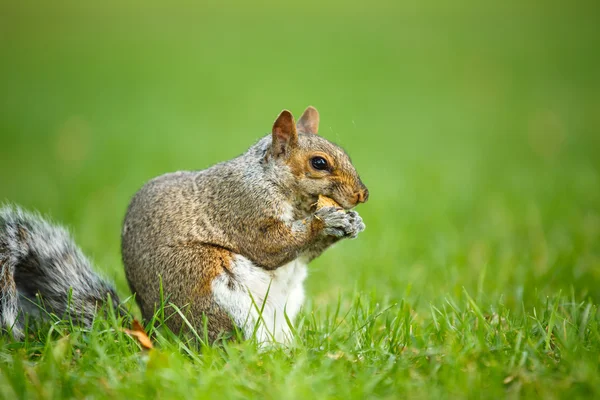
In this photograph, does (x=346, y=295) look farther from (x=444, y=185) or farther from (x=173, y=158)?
(x=173, y=158)

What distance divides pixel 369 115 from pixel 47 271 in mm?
6894

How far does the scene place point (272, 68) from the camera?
1139 centimetres

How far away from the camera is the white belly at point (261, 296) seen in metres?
2.40

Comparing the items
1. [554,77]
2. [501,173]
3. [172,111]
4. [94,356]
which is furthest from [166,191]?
[554,77]

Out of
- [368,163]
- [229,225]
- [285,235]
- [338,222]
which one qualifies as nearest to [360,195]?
[338,222]

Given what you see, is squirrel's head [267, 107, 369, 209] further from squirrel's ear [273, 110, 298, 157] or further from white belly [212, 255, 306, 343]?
white belly [212, 255, 306, 343]

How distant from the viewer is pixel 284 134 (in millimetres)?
2596

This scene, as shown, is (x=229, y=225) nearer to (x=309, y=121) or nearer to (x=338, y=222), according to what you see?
(x=338, y=222)

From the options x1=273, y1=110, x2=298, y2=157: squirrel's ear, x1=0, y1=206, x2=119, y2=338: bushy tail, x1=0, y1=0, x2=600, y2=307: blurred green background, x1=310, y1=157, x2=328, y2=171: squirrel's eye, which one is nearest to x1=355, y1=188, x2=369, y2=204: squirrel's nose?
x1=310, y1=157, x2=328, y2=171: squirrel's eye

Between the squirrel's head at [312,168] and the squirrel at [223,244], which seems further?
the squirrel's head at [312,168]

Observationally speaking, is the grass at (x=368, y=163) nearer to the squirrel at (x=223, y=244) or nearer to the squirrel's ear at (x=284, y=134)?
the squirrel at (x=223, y=244)

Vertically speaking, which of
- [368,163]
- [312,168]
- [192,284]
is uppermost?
[312,168]

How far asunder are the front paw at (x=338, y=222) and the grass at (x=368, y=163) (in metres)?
0.33

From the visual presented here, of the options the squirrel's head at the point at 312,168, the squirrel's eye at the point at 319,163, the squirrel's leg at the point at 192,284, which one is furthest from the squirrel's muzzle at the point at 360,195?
the squirrel's leg at the point at 192,284
